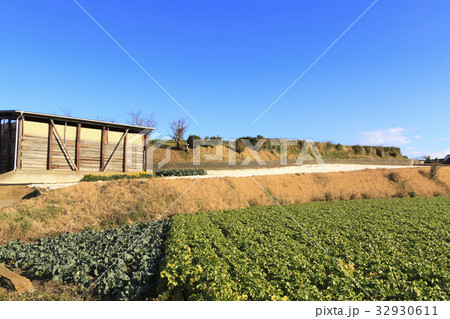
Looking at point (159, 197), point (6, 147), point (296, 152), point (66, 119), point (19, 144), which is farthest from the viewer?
point (296, 152)

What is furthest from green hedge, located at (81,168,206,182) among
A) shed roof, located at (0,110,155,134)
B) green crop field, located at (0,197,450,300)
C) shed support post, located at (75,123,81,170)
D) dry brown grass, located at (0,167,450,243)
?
green crop field, located at (0,197,450,300)

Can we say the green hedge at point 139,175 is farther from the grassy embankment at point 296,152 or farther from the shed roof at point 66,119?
the grassy embankment at point 296,152

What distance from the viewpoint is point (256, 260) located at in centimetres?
789

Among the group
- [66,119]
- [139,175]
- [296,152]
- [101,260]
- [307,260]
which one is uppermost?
[296,152]

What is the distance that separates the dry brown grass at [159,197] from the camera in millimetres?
13766

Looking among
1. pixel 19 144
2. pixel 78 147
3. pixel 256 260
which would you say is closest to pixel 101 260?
pixel 256 260

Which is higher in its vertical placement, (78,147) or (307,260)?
(78,147)

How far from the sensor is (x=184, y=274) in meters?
6.65

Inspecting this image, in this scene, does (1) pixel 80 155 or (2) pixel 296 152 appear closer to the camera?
(1) pixel 80 155

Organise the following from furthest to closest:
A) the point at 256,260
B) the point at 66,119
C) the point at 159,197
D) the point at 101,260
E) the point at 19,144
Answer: the point at 66,119 < the point at 19,144 < the point at 159,197 < the point at 101,260 < the point at 256,260

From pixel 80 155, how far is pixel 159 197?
13.0 metres

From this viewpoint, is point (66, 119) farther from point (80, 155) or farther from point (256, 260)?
point (256, 260)

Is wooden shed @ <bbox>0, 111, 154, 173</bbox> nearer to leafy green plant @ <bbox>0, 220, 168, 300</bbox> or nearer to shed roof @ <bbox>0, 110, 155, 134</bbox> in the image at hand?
shed roof @ <bbox>0, 110, 155, 134</bbox>

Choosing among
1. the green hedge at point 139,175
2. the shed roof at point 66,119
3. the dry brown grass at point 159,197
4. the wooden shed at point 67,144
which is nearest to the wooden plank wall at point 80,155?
the wooden shed at point 67,144
